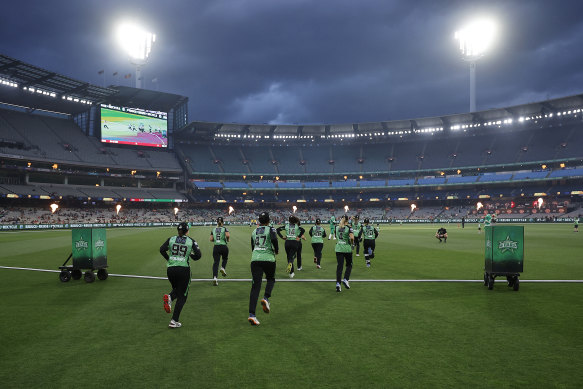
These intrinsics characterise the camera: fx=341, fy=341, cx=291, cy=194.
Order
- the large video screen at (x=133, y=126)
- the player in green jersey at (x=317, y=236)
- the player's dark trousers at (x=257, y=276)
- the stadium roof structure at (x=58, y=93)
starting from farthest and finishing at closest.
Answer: the large video screen at (x=133, y=126) → the stadium roof structure at (x=58, y=93) → the player in green jersey at (x=317, y=236) → the player's dark trousers at (x=257, y=276)

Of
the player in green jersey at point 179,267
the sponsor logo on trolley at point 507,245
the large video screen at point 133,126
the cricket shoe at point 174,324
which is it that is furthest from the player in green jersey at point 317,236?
the large video screen at point 133,126

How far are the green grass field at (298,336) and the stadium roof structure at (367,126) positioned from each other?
8149 cm

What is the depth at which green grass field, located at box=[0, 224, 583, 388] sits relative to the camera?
4.77 metres

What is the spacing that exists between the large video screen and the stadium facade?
248 millimetres

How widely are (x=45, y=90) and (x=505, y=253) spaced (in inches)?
3340

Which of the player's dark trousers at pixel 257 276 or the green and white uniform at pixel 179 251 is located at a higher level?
the green and white uniform at pixel 179 251

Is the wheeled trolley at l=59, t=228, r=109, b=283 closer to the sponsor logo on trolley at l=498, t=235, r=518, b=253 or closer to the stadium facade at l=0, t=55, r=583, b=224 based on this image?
the sponsor logo on trolley at l=498, t=235, r=518, b=253

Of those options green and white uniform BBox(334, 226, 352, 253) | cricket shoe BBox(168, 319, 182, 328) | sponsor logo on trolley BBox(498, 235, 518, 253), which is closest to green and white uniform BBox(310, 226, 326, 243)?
green and white uniform BBox(334, 226, 352, 253)

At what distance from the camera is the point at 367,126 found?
307 feet

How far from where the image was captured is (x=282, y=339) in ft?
20.8

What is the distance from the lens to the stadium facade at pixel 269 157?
6912cm

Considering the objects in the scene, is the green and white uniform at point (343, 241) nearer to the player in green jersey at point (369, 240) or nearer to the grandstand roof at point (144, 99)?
Answer: the player in green jersey at point (369, 240)

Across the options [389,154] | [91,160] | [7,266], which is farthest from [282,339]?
[389,154]

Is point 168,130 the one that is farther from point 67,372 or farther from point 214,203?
point 67,372
